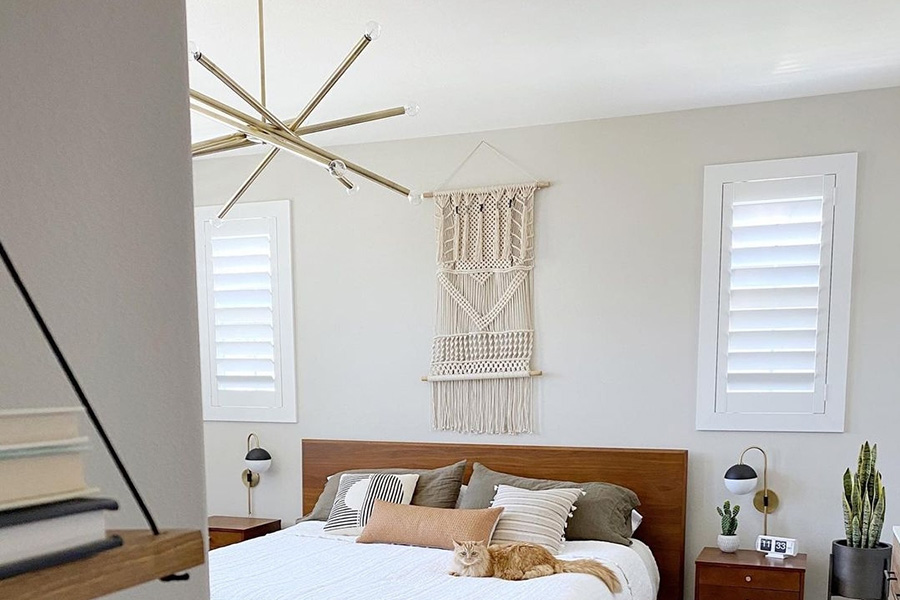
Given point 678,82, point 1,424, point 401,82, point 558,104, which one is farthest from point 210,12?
point 1,424

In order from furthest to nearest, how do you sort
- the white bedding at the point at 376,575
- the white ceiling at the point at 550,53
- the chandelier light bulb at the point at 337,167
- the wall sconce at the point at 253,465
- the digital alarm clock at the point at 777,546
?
the wall sconce at the point at 253,465
the digital alarm clock at the point at 777,546
the white bedding at the point at 376,575
the white ceiling at the point at 550,53
the chandelier light bulb at the point at 337,167

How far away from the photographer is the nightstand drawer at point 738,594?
3303mm

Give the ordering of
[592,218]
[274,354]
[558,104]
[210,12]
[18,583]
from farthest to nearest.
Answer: [274,354] < [592,218] < [558,104] < [210,12] < [18,583]

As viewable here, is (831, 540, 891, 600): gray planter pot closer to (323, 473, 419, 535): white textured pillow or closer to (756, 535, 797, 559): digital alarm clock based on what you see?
(756, 535, 797, 559): digital alarm clock

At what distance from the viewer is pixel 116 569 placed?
1.66 ft

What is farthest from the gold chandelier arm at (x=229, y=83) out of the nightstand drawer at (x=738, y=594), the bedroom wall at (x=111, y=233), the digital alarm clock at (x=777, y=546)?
the digital alarm clock at (x=777, y=546)

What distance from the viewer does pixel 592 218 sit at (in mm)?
3982

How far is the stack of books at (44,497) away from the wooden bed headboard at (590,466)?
11.6 feet

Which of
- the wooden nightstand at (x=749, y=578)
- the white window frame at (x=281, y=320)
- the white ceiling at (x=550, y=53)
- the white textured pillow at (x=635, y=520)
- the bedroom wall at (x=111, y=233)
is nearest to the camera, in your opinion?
the bedroom wall at (x=111, y=233)

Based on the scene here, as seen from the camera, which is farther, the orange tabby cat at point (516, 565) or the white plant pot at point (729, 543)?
the white plant pot at point (729, 543)

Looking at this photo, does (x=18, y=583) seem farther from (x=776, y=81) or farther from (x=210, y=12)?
(x=776, y=81)

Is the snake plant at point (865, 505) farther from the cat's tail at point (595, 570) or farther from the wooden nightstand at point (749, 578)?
the cat's tail at point (595, 570)

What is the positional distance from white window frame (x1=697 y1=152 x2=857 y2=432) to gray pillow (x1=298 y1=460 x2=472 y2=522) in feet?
4.07

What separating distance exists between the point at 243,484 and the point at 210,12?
3.03 meters
